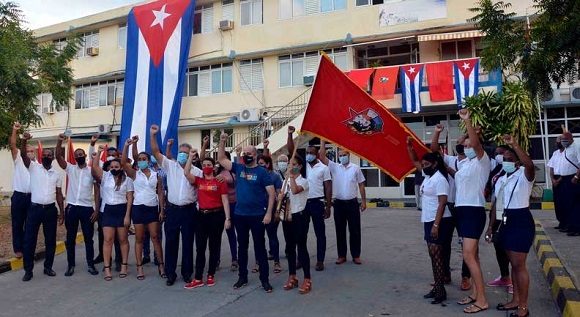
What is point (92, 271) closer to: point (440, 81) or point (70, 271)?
point (70, 271)

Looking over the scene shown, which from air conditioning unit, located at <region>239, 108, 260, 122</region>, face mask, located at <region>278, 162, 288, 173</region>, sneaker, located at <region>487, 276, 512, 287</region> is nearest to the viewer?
sneaker, located at <region>487, 276, 512, 287</region>

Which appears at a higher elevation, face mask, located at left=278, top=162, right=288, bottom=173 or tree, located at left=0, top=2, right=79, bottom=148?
tree, located at left=0, top=2, right=79, bottom=148

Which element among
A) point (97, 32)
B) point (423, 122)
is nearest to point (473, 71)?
point (423, 122)

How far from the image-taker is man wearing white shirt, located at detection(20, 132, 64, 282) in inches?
309

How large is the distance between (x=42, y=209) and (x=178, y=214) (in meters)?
2.35

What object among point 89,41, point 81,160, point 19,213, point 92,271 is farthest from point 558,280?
point 89,41

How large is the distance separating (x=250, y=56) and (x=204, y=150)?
14954 millimetres

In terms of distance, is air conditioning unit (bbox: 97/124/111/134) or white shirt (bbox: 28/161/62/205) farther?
air conditioning unit (bbox: 97/124/111/134)

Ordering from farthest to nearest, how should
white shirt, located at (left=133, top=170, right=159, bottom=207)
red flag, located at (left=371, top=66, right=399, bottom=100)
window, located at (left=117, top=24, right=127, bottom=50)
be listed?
window, located at (left=117, top=24, right=127, bottom=50) → red flag, located at (left=371, top=66, right=399, bottom=100) → white shirt, located at (left=133, top=170, right=159, bottom=207)

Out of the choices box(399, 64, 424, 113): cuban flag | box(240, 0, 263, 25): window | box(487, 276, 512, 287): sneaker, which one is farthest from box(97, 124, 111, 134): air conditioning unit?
box(487, 276, 512, 287): sneaker

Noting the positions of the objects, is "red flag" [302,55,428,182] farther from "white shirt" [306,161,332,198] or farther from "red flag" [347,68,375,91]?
"red flag" [347,68,375,91]

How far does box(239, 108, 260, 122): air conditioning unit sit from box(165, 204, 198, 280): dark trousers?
45.2ft

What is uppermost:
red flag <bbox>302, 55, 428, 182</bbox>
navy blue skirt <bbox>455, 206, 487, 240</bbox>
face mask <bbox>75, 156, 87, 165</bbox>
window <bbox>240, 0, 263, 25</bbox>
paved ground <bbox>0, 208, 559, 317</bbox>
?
window <bbox>240, 0, 263, 25</bbox>

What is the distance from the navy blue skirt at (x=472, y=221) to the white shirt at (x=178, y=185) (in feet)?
11.9
